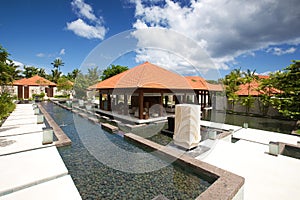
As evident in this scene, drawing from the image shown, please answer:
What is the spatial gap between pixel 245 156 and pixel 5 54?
39.5ft

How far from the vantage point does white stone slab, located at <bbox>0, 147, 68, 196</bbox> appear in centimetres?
332

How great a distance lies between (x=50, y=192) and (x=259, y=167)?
5362 millimetres

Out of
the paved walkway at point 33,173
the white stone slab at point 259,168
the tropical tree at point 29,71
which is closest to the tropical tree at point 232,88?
the white stone slab at point 259,168

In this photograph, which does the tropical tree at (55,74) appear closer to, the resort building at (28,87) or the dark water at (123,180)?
the resort building at (28,87)

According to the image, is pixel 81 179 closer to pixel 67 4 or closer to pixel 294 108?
pixel 67 4

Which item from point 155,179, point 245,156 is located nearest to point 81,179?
point 155,179

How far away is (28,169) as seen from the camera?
392 centimetres

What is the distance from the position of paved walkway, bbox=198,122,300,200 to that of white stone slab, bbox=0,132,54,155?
6.02 m

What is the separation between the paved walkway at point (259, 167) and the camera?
10.8 feet

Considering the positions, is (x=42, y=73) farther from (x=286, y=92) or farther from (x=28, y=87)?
(x=286, y=92)

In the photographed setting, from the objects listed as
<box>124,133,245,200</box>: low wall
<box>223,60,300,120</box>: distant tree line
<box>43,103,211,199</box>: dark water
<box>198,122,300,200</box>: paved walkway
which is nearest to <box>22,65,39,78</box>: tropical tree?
<box>43,103,211,199</box>: dark water

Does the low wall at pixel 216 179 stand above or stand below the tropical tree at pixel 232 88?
below

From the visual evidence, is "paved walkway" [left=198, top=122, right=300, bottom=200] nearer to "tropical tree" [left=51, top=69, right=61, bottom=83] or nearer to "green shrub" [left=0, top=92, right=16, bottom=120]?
"green shrub" [left=0, top=92, right=16, bottom=120]

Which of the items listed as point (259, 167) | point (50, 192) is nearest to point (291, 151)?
point (259, 167)
